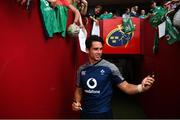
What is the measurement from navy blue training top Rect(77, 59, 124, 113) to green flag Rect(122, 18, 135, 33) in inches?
156

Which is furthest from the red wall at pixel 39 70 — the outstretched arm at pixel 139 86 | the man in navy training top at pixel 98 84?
the outstretched arm at pixel 139 86

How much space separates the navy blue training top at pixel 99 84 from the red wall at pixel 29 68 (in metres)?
0.42

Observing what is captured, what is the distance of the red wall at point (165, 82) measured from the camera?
360 centimetres

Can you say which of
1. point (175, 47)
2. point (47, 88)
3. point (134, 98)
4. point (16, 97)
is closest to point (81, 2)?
point (175, 47)

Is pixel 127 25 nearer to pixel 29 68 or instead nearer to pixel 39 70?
pixel 39 70

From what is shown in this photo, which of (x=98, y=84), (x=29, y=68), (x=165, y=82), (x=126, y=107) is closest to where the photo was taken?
(x=29, y=68)

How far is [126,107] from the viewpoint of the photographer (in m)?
6.93

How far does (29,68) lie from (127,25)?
4.47 m

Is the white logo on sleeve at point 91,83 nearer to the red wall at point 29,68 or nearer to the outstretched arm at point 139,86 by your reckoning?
the outstretched arm at point 139,86

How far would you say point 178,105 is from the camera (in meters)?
3.49

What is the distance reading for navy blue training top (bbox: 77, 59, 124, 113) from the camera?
8.78 feet

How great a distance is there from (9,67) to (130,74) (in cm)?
780

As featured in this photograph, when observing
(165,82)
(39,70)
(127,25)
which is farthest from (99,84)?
(127,25)

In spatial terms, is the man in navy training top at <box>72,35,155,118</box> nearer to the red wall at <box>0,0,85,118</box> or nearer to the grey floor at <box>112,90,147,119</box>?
the red wall at <box>0,0,85,118</box>
